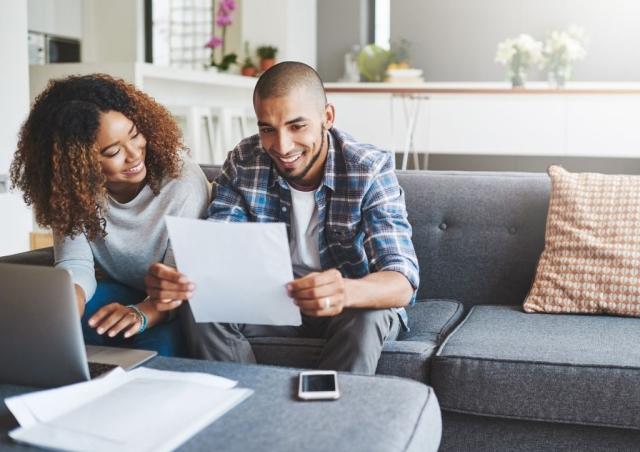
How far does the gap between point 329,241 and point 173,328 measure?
0.43 metres

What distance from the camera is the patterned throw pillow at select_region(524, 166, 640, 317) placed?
84.0 inches

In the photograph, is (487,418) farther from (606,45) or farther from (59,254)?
(606,45)

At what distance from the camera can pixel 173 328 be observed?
195 cm

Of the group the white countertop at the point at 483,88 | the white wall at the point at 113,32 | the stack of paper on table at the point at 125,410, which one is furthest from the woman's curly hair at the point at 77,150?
the white wall at the point at 113,32

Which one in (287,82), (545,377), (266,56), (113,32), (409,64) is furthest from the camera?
(409,64)

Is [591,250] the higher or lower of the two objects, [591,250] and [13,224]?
the higher

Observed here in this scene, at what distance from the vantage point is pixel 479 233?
2383 mm

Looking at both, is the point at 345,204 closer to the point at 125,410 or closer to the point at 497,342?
the point at 497,342

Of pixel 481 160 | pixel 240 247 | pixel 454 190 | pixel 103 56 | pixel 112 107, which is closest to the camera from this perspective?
pixel 240 247

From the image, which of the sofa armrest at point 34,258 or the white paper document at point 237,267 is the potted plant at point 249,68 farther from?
the white paper document at point 237,267

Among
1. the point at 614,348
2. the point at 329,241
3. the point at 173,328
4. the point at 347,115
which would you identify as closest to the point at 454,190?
the point at 329,241

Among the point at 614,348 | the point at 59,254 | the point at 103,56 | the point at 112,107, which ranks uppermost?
the point at 103,56

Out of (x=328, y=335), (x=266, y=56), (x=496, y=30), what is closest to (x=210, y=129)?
(x=266, y=56)

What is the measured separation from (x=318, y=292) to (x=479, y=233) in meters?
0.97
